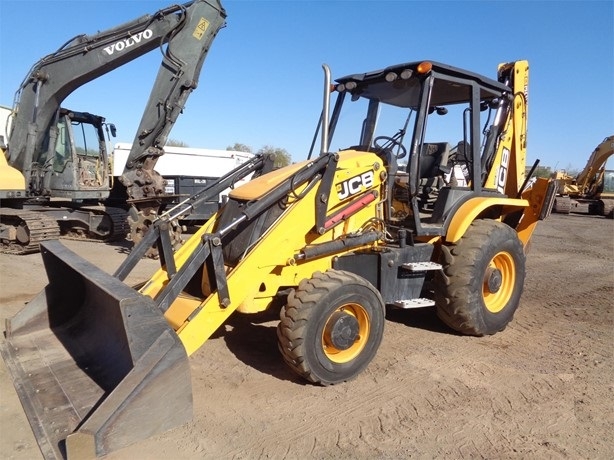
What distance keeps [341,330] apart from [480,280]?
1771 mm

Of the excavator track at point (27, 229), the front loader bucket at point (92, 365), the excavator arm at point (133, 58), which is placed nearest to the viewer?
the front loader bucket at point (92, 365)

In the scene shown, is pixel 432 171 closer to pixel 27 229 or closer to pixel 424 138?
pixel 424 138

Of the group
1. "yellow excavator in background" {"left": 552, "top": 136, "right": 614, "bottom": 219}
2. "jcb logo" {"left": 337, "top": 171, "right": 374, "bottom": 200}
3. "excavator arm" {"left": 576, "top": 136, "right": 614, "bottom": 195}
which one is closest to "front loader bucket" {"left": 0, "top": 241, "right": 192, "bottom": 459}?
"jcb logo" {"left": 337, "top": 171, "right": 374, "bottom": 200}

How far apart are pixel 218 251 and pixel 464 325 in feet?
8.87

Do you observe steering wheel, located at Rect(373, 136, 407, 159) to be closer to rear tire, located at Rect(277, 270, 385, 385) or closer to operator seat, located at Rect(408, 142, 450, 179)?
operator seat, located at Rect(408, 142, 450, 179)

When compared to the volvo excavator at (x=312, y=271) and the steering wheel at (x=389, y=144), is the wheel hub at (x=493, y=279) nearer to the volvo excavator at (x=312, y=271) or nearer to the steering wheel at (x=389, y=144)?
the volvo excavator at (x=312, y=271)

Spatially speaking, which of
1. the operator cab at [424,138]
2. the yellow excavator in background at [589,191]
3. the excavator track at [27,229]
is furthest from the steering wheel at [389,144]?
the yellow excavator in background at [589,191]

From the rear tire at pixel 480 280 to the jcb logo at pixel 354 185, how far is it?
1080 mm

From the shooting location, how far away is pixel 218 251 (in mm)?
3629

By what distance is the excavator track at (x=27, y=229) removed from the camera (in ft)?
31.6

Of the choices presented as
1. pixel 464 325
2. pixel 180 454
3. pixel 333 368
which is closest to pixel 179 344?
pixel 180 454

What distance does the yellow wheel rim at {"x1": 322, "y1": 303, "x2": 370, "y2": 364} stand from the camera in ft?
12.7

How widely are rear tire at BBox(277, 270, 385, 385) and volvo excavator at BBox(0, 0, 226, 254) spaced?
6.81 metres

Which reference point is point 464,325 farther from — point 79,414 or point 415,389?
point 79,414
